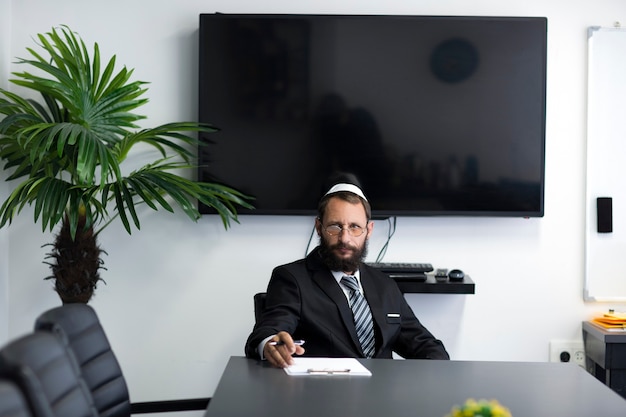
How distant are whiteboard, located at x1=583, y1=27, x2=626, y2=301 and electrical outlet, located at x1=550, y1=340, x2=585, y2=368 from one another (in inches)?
10.3

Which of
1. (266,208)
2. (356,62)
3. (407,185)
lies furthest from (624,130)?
(266,208)

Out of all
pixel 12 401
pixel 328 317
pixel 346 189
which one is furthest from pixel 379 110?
pixel 12 401

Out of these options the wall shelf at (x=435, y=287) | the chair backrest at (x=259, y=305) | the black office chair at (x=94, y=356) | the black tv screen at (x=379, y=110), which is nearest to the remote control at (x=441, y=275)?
the wall shelf at (x=435, y=287)

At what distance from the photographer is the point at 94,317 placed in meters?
2.28

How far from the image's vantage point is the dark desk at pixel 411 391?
214 centimetres

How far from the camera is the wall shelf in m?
4.20

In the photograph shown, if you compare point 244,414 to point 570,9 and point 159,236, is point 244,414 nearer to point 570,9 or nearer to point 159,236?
point 159,236

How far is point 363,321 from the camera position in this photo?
127 inches

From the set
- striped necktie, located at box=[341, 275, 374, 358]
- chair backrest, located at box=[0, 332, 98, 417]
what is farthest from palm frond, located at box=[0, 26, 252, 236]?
chair backrest, located at box=[0, 332, 98, 417]

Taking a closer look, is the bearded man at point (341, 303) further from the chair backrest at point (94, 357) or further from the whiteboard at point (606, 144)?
the whiteboard at point (606, 144)

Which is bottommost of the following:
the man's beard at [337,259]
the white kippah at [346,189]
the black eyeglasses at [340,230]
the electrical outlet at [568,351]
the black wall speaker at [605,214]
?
the electrical outlet at [568,351]

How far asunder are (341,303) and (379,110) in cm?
163

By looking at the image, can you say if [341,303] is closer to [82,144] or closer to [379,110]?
[82,144]

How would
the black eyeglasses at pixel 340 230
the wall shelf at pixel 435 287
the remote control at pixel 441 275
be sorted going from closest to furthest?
the black eyeglasses at pixel 340 230, the wall shelf at pixel 435 287, the remote control at pixel 441 275
